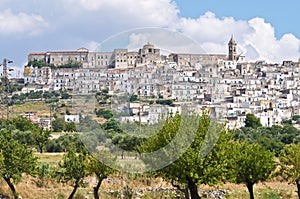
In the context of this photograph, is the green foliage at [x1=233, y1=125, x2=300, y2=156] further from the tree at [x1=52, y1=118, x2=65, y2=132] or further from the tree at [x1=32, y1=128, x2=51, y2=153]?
the tree at [x1=52, y1=118, x2=65, y2=132]

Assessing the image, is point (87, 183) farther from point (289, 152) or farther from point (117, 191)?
point (289, 152)

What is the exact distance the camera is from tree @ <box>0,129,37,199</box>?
1405cm

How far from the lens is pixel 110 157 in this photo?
38.4 ft

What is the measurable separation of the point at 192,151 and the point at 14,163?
16.7ft

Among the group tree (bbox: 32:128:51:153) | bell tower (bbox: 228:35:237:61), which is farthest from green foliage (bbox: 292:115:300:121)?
tree (bbox: 32:128:51:153)

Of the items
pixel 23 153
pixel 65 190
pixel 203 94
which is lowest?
pixel 65 190

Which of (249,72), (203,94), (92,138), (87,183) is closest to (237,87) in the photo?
(249,72)

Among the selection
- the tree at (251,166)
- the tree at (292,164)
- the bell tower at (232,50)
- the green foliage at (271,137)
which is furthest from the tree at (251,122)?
the tree at (251,166)

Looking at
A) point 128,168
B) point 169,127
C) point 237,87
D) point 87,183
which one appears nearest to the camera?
point 169,127

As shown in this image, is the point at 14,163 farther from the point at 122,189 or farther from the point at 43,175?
the point at 122,189

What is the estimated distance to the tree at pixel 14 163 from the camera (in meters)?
14.1

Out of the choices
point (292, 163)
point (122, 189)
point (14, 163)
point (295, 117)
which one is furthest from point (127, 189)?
point (295, 117)

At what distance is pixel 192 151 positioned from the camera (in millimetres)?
11758

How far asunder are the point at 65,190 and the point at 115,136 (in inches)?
153
